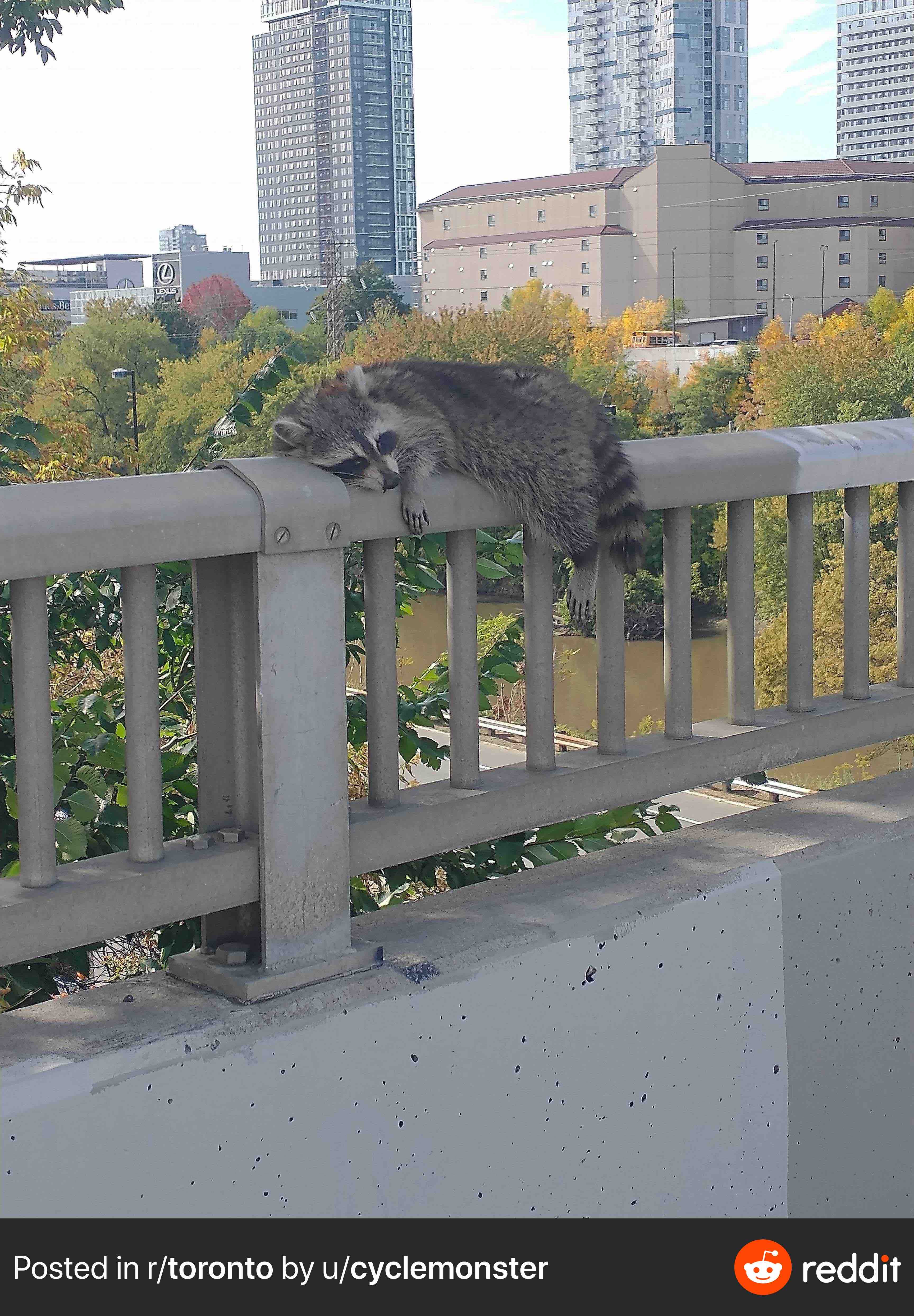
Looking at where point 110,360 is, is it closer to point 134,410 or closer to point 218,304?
point 134,410

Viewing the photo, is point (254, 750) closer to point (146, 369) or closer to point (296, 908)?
point (296, 908)

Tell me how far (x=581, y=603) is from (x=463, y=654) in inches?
23.9

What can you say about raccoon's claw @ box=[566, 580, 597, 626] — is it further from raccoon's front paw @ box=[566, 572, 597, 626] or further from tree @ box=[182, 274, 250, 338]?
tree @ box=[182, 274, 250, 338]

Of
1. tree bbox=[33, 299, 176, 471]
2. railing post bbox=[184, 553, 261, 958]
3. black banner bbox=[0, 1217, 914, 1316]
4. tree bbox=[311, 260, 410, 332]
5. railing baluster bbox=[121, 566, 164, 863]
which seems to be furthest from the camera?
tree bbox=[311, 260, 410, 332]

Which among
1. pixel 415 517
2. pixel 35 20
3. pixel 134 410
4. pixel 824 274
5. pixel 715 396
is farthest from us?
pixel 824 274

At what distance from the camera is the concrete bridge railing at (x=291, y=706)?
2.01m

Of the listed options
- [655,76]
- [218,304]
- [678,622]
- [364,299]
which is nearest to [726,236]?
[364,299]

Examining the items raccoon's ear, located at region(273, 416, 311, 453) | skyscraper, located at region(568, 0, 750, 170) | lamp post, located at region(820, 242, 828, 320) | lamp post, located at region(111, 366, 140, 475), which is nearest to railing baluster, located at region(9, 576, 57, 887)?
lamp post, located at region(111, 366, 140, 475)

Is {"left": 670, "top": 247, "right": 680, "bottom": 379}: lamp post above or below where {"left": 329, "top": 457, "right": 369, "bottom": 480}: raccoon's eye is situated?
above

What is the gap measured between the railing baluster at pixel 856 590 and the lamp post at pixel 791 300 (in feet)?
292

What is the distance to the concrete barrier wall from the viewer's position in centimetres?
197

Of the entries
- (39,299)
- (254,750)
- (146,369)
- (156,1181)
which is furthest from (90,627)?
(146,369)

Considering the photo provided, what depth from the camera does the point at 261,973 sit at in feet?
7.13

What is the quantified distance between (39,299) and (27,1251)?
14566 millimetres
